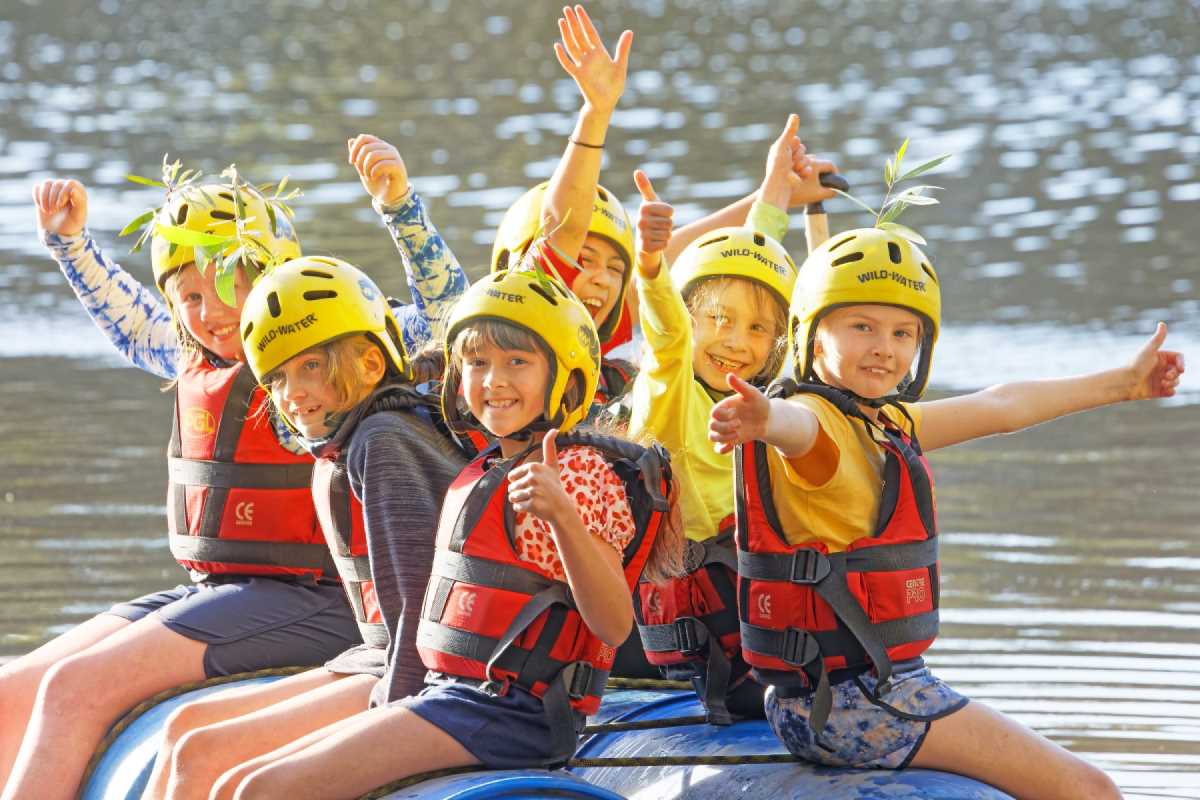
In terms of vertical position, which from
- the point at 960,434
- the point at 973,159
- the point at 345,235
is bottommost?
the point at 960,434

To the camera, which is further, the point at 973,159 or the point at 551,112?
the point at 551,112

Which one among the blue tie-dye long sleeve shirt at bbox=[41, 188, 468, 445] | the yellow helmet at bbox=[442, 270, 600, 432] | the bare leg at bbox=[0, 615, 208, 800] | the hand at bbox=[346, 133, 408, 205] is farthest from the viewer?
the blue tie-dye long sleeve shirt at bbox=[41, 188, 468, 445]

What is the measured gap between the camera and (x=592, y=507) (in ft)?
16.0

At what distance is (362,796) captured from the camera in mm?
4738

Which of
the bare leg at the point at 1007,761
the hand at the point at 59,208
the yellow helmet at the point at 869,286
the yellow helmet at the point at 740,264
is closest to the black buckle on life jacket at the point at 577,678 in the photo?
the bare leg at the point at 1007,761

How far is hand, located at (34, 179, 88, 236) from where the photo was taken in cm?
709

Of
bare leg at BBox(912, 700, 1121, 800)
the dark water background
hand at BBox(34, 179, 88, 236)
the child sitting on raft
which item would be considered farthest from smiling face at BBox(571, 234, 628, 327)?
the dark water background

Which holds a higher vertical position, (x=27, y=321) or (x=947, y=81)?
(x=947, y=81)

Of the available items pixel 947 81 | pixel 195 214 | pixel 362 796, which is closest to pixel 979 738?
pixel 362 796

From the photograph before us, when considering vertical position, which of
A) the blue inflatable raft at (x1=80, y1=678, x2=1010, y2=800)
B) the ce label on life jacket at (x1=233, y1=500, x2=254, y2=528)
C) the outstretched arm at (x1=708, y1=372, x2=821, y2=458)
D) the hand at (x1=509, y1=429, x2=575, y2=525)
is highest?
the outstretched arm at (x1=708, y1=372, x2=821, y2=458)

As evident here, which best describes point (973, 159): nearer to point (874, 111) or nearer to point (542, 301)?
point (874, 111)

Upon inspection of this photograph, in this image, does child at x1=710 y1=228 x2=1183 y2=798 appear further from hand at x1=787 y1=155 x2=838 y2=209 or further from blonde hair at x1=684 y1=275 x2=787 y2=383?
hand at x1=787 y1=155 x2=838 y2=209

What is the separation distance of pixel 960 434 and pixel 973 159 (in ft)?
46.7

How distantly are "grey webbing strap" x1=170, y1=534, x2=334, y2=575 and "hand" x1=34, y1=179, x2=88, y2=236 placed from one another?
1.41 metres
